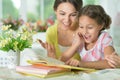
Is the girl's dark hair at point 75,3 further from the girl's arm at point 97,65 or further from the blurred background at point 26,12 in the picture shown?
the blurred background at point 26,12

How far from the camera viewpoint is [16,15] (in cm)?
477

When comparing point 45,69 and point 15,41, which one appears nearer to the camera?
point 45,69

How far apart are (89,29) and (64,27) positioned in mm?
Answer: 336

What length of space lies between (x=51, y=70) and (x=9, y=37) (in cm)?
39

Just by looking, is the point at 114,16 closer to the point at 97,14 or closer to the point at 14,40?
the point at 97,14

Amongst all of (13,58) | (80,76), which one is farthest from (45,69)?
(13,58)

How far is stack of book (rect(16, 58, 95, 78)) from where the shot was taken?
1.49 metres

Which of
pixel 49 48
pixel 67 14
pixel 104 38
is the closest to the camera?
pixel 104 38

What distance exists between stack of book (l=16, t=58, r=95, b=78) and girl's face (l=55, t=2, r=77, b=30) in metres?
0.57

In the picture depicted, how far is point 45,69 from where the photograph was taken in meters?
1.52

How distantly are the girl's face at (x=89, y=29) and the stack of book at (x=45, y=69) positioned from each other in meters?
0.35

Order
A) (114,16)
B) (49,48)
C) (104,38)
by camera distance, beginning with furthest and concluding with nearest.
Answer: (114,16) → (49,48) → (104,38)

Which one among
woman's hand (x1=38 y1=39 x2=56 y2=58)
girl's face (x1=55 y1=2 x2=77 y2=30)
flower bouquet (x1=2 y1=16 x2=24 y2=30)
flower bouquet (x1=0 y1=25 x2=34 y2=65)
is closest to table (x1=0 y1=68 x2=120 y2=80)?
flower bouquet (x1=0 y1=25 x2=34 y2=65)

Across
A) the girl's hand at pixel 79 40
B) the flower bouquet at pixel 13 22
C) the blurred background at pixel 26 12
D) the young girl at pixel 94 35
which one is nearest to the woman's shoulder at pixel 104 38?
the young girl at pixel 94 35
